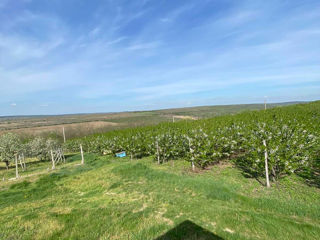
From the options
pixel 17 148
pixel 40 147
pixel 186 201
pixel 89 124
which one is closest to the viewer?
pixel 186 201

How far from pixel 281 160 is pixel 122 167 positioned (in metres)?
7.65

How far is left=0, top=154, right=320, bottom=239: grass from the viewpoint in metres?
3.78

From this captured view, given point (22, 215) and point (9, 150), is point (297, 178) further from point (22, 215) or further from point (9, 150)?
point (9, 150)

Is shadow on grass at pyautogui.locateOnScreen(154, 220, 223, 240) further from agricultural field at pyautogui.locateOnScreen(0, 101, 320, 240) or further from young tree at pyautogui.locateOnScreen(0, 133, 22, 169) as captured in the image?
young tree at pyautogui.locateOnScreen(0, 133, 22, 169)

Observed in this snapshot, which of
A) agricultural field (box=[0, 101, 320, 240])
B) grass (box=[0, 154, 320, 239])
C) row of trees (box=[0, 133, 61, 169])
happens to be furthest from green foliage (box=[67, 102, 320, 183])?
row of trees (box=[0, 133, 61, 169])

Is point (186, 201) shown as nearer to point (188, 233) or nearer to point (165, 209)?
point (165, 209)

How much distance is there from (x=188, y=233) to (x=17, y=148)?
62.2 feet

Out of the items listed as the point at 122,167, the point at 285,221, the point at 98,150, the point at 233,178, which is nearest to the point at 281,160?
the point at 233,178

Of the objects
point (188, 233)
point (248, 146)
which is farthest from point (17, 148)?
point (248, 146)

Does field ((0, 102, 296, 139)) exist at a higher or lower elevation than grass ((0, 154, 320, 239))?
lower

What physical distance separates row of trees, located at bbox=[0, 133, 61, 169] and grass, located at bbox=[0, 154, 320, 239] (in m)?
10.2

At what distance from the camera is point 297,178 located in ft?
22.4

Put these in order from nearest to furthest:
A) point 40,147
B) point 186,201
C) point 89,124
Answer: point 186,201, point 40,147, point 89,124

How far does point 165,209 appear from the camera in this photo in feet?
16.1
